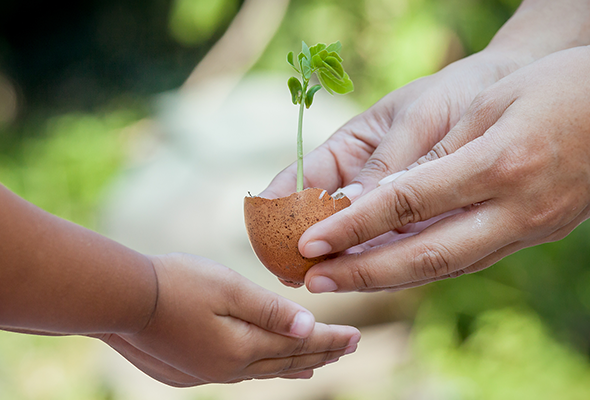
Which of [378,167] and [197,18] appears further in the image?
[197,18]

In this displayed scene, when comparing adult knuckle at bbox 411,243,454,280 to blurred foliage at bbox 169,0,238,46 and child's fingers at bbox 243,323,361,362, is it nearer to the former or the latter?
child's fingers at bbox 243,323,361,362

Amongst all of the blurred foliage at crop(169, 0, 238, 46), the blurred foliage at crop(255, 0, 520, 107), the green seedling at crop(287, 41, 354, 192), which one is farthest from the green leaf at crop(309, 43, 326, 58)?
the blurred foliage at crop(169, 0, 238, 46)

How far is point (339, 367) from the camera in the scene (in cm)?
211

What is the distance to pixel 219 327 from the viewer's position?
812 mm

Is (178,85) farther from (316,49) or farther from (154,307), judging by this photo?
(154,307)

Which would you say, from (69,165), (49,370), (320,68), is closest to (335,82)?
(320,68)

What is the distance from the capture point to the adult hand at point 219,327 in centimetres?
78

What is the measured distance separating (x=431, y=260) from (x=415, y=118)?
13.2 inches

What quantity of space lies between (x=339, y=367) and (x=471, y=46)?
166 cm

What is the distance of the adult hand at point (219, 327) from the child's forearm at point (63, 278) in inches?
1.7

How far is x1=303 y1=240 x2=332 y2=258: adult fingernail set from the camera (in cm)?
80

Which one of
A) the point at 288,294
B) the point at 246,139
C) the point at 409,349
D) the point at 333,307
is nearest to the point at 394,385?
the point at 409,349

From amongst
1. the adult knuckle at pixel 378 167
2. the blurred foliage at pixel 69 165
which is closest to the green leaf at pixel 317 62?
the adult knuckle at pixel 378 167

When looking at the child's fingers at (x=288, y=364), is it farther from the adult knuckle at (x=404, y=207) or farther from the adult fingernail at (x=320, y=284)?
the adult knuckle at (x=404, y=207)
